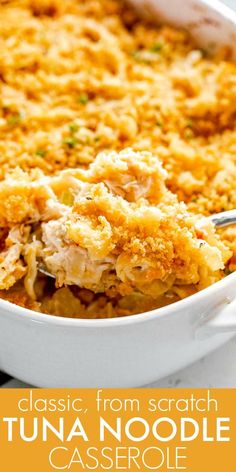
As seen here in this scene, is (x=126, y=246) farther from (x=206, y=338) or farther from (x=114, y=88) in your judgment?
(x=114, y=88)

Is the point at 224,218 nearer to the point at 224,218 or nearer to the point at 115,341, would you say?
the point at 224,218

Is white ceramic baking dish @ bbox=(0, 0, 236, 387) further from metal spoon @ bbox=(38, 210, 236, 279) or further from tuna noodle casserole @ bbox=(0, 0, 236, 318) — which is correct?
metal spoon @ bbox=(38, 210, 236, 279)

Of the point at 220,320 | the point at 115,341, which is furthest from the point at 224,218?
the point at 115,341

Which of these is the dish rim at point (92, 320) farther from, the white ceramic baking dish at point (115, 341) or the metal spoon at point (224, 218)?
the metal spoon at point (224, 218)

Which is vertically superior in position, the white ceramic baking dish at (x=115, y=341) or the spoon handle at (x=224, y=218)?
the spoon handle at (x=224, y=218)

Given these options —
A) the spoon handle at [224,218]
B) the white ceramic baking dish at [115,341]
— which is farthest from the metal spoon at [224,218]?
the white ceramic baking dish at [115,341]
